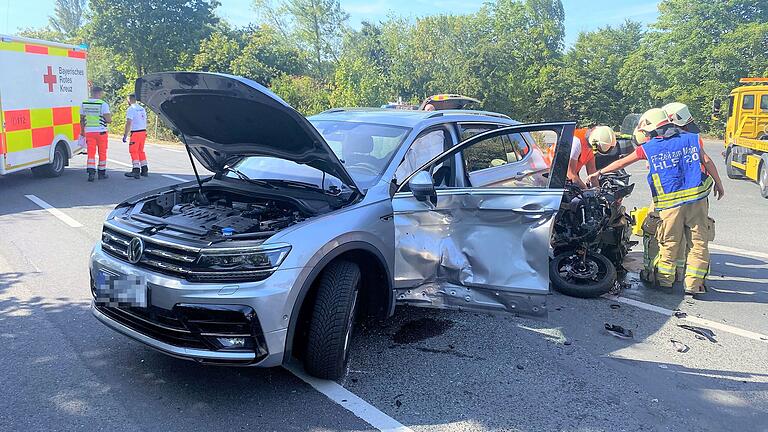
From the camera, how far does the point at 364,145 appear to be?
167 inches

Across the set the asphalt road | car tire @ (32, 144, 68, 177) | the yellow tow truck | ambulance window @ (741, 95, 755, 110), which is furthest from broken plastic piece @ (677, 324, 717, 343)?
ambulance window @ (741, 95, 755, 110)

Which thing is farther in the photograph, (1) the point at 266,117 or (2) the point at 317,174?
(2) the point at 317,174

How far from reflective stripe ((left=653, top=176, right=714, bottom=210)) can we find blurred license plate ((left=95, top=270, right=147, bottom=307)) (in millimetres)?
4685

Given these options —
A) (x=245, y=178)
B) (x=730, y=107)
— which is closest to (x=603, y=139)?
(x=245, y=178)

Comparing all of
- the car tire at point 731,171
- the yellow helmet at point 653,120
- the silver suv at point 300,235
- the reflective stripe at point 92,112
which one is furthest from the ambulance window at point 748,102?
the reflective stripe at point 92,112

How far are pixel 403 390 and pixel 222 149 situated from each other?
2.16 m

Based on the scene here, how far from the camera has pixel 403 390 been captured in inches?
129

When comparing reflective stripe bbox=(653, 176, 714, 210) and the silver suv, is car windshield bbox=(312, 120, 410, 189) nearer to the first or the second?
the silver suv

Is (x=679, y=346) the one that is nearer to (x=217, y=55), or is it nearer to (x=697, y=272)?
(x=697, y=272)

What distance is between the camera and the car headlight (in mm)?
2873

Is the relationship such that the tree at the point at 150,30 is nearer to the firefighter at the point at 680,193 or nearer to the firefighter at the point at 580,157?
the firefighter at the point at 580,157

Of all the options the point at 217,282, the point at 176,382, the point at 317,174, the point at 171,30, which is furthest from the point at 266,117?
the point at 171,30

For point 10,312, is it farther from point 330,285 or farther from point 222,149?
point 330,285

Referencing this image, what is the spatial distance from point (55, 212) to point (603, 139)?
7.66 metres
